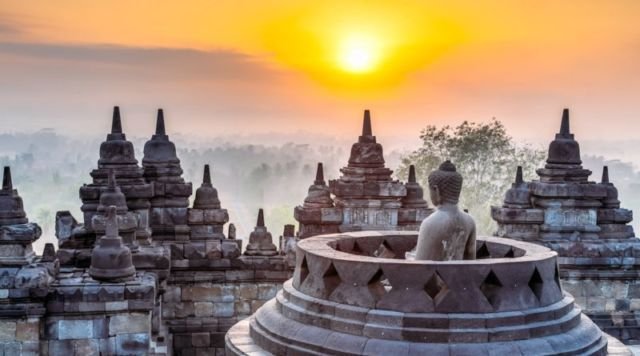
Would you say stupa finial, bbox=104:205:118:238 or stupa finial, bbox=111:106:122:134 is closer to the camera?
stupa finial, bbox=104:205:118:238

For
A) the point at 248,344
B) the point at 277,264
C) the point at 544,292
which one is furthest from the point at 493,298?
the point at 277,264

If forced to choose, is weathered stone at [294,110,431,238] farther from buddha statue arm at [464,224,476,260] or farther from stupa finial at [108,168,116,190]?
buddha statue arm at [464,224,476,260]

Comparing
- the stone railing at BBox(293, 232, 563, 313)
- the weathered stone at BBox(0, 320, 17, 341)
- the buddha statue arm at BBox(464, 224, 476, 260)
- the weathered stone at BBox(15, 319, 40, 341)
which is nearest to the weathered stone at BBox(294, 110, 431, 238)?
the weathered stone at BBox(15, 319, 40, 341)

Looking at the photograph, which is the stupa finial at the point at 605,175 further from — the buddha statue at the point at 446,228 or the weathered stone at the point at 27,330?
the weathered stone at the point at 27,330

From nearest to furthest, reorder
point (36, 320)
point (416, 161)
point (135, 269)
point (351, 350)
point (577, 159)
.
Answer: point (351, 350)
point (36, 320)
point (135, 269)
point (577, 159)
point (416, 161)

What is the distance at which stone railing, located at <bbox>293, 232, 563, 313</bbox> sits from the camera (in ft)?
33.4

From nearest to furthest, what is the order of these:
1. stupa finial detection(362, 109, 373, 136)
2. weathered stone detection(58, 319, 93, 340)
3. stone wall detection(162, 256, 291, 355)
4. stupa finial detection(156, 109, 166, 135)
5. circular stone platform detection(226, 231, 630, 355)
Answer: circular stone platform detection(226, 231, 630, 355)
weathered stone detection(58, 319, 93, 340)
stone wall detection(162, 256, 291, 355)
stupa finial detection(156, 109, 166, 135)
stupa finial detection(362, 109, 373, 136)

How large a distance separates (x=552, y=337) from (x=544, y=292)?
0.51 metres

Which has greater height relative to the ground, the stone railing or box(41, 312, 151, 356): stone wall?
the stone railing

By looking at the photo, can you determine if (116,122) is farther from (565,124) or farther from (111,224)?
(565,124)

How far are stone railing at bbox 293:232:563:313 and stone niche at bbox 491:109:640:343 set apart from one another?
876cm

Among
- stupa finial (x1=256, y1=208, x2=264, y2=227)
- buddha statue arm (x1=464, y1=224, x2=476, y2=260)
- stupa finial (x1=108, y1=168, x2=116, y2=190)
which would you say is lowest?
stupa finial (x1=256, y1=208, x2=264, y2=227)

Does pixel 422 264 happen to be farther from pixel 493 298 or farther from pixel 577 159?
pixel 577 159

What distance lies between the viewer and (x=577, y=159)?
67.4ft
